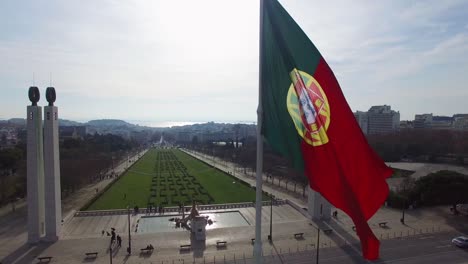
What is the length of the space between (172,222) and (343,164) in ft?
99.5

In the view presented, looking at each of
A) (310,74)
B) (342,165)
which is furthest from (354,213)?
(310,74)

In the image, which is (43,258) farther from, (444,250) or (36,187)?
(444,250)

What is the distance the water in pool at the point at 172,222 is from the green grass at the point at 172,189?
5.73 m

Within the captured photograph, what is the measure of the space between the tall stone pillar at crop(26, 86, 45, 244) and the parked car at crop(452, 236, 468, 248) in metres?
32.5

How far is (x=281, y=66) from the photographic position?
920cm

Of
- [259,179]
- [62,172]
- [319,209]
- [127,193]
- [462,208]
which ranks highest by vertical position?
[259,179]

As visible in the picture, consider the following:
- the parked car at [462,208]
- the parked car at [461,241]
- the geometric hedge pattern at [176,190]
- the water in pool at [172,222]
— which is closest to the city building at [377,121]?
the geometric hedge pattern at [176,190]

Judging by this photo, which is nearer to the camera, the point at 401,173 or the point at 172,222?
the point at 172,222

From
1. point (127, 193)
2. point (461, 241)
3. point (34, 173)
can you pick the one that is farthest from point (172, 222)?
point (461, 241)

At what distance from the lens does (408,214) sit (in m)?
38.6

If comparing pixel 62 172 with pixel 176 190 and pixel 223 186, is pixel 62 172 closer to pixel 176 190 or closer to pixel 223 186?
pixel 176 190

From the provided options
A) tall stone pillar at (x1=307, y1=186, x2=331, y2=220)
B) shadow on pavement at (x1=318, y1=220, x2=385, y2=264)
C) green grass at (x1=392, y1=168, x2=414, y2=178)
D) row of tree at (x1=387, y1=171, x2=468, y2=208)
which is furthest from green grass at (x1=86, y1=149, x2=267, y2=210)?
green grass at (x1=392, y1=168, x2=414, y2=178)

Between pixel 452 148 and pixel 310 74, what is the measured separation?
81.8m

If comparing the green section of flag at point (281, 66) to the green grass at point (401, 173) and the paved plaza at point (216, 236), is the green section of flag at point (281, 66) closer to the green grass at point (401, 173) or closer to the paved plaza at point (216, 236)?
the paved plaza at point (216, 236)
